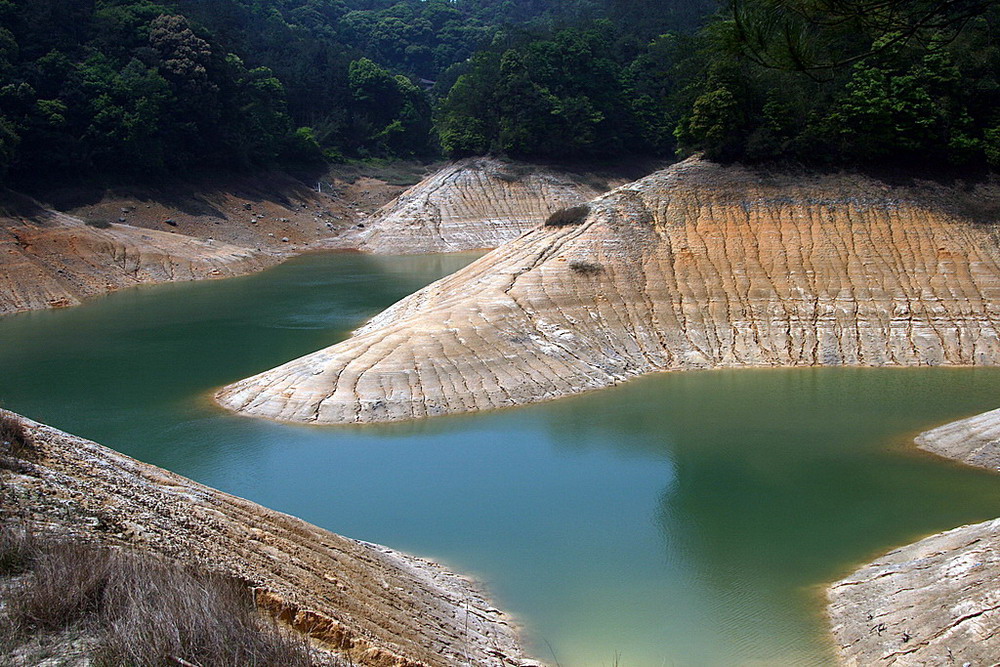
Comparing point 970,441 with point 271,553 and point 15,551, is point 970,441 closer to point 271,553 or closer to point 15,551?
point 271,553

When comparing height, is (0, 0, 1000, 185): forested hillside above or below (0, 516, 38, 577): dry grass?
above

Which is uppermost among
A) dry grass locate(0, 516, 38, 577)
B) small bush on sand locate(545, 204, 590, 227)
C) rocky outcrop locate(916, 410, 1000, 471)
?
small bush on sand locate(545, 204, 590, 227)

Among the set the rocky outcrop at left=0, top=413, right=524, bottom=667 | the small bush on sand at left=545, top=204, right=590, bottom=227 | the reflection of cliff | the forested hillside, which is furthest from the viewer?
the small bush on sand at left=545, top=204, right=590, bottom=227

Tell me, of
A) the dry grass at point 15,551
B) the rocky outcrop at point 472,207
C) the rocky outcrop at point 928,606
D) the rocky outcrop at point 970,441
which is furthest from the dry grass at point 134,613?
the rocky outcrop at point 472,207

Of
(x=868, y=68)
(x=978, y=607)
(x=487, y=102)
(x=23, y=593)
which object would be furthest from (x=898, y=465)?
(x=487, y=102)

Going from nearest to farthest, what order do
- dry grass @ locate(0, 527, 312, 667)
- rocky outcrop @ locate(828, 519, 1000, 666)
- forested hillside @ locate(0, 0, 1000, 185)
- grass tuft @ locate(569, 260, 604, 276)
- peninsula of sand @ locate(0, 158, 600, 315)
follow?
dry grass @ locate(0, 527, 312, 667)
rocky outcrop @ locate(828, 519, 1000, 666)
forested hillside @ locate(0, 0, 1000, 185)
grass tuft @ locate(569, 260, 604, 276)
peninsula of sand @ locate(0, 158, 600, 315)

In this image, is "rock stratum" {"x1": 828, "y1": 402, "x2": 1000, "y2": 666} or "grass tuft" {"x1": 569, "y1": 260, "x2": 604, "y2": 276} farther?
"grass tuft" {"x1": 569, "y1": 260, "x2": 604, "y2": 276}

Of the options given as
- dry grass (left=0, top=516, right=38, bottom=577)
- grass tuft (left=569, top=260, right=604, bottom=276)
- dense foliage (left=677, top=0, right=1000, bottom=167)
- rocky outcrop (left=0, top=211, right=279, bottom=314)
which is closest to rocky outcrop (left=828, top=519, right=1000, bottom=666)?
dry grass (left=0, top=516, right=38, bottom=577)

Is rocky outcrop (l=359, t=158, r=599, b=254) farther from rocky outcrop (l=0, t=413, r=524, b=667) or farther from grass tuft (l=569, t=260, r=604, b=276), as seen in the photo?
rocky outcrop (l=0, t=413, r=524, b=667)
